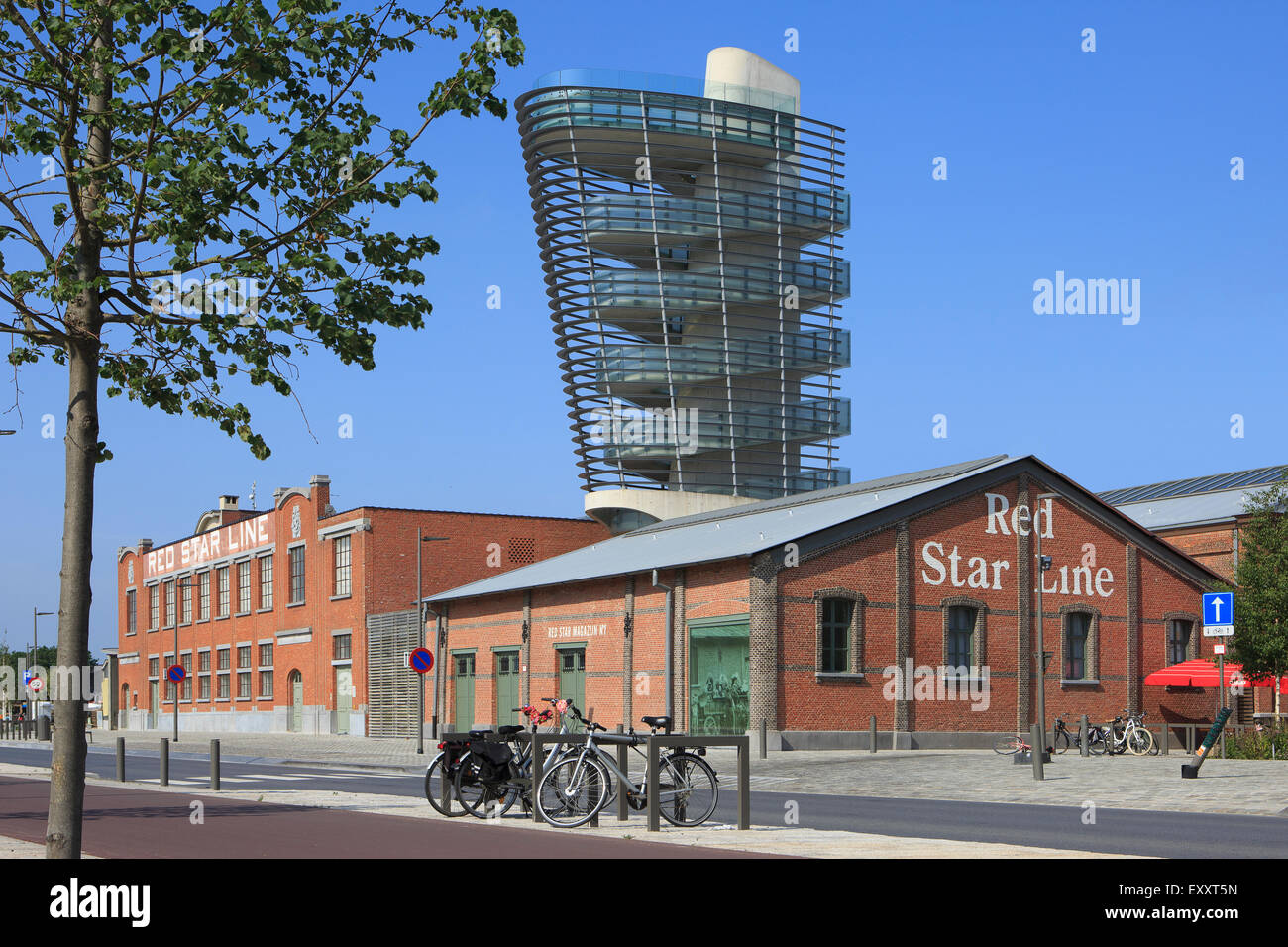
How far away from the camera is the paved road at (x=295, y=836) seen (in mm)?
11977

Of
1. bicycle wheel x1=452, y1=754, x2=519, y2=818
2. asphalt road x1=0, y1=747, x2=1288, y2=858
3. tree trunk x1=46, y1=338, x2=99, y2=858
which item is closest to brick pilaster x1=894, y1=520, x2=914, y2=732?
asphalt road x1=0, y1=747, x2=1288, y2=858

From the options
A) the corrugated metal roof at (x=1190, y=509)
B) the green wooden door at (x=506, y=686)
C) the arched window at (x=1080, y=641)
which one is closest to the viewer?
the arched window at (x=1080, y=641)

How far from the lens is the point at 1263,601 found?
38188 mm

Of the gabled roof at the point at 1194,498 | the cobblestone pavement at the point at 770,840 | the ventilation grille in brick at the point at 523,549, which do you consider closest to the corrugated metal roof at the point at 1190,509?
the gabled roof at the point at 1194,498

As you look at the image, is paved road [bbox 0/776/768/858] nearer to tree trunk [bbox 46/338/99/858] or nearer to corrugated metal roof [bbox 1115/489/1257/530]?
tree trunk [bbox 46/338/99/858]

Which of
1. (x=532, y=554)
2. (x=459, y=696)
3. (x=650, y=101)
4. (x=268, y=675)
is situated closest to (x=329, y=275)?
(x=459, y=696)

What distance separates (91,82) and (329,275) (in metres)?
1.87

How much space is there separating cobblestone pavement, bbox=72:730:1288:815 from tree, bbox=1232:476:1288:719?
4.17 meters

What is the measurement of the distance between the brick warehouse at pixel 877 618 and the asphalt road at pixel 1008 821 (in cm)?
1151

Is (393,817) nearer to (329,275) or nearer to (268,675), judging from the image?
(329,275)

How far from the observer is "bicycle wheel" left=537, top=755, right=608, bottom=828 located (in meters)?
14.8

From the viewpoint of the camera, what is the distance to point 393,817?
635 inches

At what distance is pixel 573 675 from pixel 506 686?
156 inches

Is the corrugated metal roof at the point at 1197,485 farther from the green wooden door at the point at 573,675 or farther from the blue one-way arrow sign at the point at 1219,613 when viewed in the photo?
the blue one-way arrow sign at the point at 1219,613
